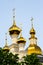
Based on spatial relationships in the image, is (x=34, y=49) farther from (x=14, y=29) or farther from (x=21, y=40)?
(x=14, y=29)

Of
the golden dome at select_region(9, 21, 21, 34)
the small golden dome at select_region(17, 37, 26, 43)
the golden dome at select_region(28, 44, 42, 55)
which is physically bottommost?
the golden dome at select_region(28, 44, 42, 55)

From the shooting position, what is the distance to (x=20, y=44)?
131ft

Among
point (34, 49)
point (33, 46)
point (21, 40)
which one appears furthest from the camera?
point (21, 40)

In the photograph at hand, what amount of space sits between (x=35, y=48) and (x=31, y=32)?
3.12 metres

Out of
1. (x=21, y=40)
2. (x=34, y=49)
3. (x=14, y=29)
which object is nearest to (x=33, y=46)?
(x=34, y=49)


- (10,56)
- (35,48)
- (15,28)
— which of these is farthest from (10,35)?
(10,56)

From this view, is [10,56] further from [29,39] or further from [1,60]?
[29,39]

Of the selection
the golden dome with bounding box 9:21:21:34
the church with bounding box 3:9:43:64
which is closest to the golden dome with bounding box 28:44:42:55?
the church with bounding box 3:9:43:64

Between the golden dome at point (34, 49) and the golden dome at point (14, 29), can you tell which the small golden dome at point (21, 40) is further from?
the golden dome at point (34, 49)

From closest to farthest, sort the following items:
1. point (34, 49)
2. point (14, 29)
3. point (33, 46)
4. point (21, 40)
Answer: point (34, 49), point (33, 46), point (21, 40), point (14, 29)

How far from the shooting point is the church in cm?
3847

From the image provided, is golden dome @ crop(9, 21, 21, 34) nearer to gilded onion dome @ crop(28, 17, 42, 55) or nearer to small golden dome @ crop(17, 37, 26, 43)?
small golden dome @ crop(17, 37, 26, 43)

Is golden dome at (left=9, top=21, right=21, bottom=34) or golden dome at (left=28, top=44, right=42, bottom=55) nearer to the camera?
golden dome at (left=28, top=44, right=42, bottom=55)

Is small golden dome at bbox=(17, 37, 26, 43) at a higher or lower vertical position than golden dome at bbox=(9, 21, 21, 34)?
lower
